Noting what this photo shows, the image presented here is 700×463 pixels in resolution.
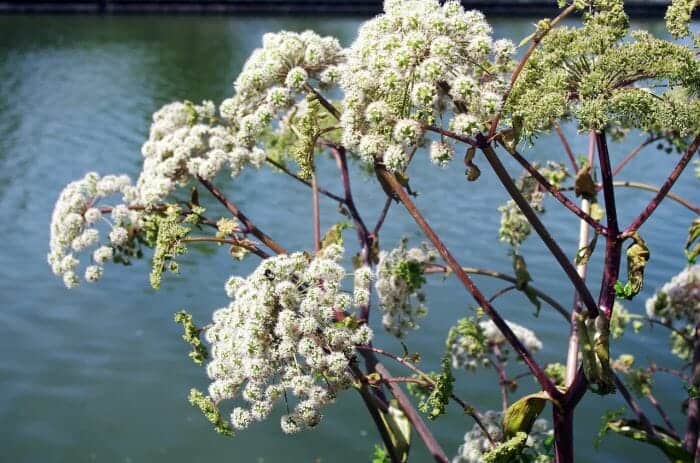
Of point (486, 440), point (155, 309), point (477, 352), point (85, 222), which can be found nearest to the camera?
point (85, 222)

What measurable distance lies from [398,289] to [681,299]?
1725mm

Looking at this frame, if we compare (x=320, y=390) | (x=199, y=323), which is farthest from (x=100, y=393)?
(x=320, y=390)

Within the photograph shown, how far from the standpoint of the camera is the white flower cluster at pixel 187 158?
9.34 ft

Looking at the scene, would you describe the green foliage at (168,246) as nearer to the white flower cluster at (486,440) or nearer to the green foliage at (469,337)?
the green foliage at (469,337)

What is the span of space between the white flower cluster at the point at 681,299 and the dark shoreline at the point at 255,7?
35.1 m

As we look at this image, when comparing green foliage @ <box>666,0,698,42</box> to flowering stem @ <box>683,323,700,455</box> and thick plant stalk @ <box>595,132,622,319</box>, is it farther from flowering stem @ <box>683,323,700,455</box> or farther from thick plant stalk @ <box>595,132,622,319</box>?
flowering stem @ <box>683,323,700,455</box>

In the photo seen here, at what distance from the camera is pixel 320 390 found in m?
2.14

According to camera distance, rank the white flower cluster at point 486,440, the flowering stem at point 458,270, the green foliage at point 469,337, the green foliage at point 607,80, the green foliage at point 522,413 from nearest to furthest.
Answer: the green foliage at point 607,80 → the flowering stem at point 458,270 → the green foliage at point 522,413 → the green foliage at point 469,337 → the white flower cluster at point 486,440

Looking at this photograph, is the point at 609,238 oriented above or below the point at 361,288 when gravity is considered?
above

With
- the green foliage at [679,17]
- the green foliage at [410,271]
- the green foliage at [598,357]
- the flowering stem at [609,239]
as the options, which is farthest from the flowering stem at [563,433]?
the green foliage at [679,17]

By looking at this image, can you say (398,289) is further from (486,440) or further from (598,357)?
(598,357)

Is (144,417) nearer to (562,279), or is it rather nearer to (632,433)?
(632,433)

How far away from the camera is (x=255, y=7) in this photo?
48.2 metres

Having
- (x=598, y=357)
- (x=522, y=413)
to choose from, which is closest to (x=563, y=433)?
(x=522, y=413)
